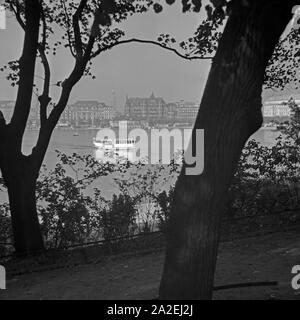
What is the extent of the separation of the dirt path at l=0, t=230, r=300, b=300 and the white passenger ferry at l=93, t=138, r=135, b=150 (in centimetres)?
272

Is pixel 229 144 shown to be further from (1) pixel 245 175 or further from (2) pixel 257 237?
(1) pixel 245 175

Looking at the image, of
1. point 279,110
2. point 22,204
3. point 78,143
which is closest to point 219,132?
point 22,204

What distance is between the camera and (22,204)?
7863mm

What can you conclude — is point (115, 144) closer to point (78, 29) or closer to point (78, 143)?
point (78, 143)

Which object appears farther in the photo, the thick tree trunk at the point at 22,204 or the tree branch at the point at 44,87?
the tree branch at the point at 44,87

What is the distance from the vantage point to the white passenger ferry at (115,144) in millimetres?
9156

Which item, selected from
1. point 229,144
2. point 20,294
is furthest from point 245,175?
point 229,144

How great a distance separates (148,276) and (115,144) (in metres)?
3.76

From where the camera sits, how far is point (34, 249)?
25.7ft

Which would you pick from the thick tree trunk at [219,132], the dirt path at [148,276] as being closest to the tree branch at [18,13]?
the dirt path at [148,276]

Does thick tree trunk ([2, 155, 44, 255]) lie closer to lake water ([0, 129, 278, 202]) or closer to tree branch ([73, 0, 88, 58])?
lake water ([0, 129, 278, 202])

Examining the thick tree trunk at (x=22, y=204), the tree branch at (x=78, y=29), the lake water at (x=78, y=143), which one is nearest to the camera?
the thick tree trunk at (x=22, y=204)

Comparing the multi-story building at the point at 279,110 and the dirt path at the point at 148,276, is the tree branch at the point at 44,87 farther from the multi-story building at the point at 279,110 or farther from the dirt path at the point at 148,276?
the multi-story building at the point at 279,110

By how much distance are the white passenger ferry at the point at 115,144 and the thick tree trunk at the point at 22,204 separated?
5.92 feet
